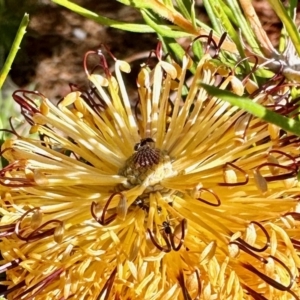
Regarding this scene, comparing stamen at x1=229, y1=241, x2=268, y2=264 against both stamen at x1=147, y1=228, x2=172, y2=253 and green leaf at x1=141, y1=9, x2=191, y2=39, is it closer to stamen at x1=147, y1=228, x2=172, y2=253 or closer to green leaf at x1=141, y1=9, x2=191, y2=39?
stamen at x1=147, y1=228, x2=172, y2=253

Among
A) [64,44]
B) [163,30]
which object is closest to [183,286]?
[163,30]

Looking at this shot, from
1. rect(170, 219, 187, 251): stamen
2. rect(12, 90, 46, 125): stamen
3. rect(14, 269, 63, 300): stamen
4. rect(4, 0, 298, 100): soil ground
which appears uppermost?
rect(4, 0, 298, 100): soil ground

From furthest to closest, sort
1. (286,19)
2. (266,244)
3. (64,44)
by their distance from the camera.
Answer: (64,44) < (266,244) < (286,19)

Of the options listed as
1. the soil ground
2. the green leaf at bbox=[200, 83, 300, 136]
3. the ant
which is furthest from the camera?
the soil ground

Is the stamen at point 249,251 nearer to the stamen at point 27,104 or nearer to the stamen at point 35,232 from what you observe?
the stamen at point 35,232

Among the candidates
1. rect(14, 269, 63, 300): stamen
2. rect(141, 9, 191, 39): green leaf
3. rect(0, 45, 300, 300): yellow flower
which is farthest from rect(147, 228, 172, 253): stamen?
rect(141, 9, 191, 39): green leaf

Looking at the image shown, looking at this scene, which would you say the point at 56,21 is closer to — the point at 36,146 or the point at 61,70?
the point at 61,70

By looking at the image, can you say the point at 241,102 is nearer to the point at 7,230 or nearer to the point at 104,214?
the point at 104,214

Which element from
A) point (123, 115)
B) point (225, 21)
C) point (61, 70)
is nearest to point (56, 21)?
point (61, 70)
